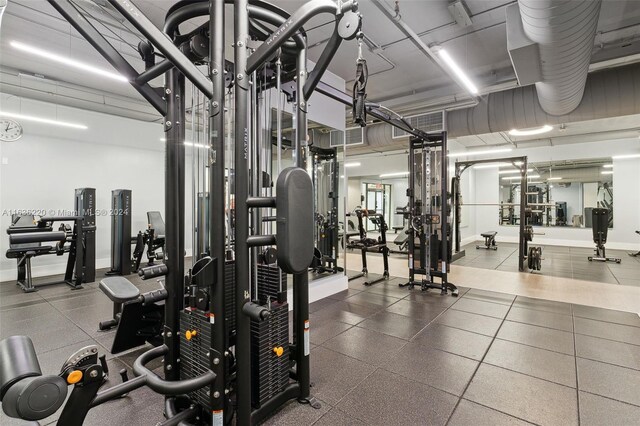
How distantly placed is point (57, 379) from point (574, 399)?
3.12 metres

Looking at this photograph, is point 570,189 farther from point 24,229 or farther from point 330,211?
point 24,229

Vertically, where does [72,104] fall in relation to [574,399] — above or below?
above

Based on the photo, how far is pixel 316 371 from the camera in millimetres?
2611

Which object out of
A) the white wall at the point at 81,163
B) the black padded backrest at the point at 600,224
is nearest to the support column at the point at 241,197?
the white wall at the point at 81,163

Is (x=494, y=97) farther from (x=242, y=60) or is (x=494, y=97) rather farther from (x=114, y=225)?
(x=114, y=225)

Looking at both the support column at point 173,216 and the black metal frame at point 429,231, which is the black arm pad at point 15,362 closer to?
the support column at point 173,216

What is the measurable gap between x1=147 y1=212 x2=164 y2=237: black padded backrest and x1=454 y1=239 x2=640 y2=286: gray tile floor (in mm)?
6989

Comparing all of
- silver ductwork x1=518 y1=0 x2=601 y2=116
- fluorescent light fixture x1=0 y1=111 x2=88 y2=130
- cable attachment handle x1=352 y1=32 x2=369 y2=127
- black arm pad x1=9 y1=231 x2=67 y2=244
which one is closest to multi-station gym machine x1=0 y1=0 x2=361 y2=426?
cable attachment handle x1=352 y1=32 x2=369 y2=127

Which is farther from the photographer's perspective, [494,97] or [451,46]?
[494,97]

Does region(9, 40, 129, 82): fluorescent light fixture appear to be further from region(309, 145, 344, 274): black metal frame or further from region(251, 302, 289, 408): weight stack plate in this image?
region(309, 145, 344, 274): black metal frame

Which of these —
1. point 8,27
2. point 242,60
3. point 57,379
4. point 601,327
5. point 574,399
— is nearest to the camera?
point 57,379

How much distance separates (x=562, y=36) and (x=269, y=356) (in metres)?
3.84

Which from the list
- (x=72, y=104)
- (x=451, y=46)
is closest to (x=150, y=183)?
(x=72, y=104)

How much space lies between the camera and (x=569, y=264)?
741cm
